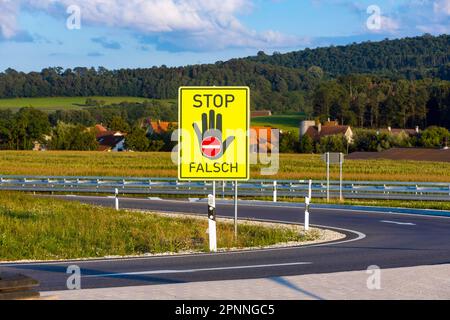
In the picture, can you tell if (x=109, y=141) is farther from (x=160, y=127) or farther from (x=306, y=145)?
(x=306, y=145)

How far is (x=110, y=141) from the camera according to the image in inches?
5645

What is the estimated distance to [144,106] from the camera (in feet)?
554

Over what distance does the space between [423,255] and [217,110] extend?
18.6ft

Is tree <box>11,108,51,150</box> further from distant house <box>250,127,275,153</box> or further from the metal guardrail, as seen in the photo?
the metal guardrail

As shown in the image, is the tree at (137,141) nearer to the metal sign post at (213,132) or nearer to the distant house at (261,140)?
the distant house at (261,140)

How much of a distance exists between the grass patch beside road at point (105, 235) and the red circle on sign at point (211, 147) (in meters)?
2.15

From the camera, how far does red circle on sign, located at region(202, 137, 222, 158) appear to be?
802 inches

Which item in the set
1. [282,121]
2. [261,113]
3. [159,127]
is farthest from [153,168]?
[261,113]

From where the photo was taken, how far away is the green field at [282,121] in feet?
512

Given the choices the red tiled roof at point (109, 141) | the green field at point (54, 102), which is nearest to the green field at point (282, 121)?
the red tiled roof at point (109, 141)

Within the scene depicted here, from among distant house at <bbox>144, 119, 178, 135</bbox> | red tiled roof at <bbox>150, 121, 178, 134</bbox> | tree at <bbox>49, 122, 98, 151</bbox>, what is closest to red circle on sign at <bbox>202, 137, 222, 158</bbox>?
distant house at <bbox>144, 119, 178, 135</bbox>

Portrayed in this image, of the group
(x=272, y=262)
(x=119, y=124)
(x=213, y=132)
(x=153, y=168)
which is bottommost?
(x=272, y=262)

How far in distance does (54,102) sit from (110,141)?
36371 mm
